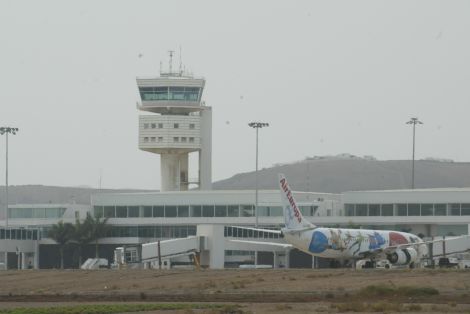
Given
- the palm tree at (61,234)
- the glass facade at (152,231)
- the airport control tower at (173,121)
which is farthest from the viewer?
the airport control tower at (173,121)

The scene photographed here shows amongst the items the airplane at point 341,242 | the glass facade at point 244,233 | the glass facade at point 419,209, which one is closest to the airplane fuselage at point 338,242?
the airplane at point 341,242

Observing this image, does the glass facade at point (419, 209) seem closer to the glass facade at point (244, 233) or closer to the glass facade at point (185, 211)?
the glass facade at point (185, 211)

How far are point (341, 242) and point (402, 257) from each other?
5.91 m

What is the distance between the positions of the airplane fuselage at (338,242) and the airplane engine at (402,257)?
1119 mm

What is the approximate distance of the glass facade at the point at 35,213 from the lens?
180500 millimetres

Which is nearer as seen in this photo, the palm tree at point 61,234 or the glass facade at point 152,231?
the glass facade at point 152,231

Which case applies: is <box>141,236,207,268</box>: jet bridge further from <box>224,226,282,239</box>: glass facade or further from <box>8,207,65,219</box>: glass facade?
Answer: <box>8,207,65,219</box>: glass facade

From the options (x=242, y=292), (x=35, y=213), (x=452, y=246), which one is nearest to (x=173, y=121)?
(x=35, y=213)

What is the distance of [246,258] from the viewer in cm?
15962

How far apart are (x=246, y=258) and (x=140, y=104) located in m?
37.0

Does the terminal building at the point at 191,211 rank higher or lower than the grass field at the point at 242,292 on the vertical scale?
higher

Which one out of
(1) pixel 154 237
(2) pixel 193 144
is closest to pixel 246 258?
(1) pixel 154 237

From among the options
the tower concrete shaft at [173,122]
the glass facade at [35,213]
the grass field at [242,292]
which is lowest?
the grass field at [242,292]

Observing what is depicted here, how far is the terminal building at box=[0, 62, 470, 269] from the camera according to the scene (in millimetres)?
155750
